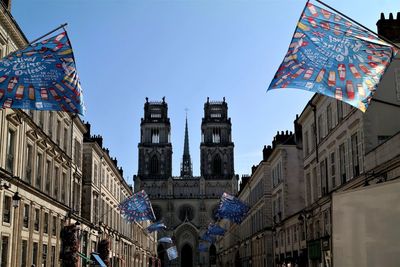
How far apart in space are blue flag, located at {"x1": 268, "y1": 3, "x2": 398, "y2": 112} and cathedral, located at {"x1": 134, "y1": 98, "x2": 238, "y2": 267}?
417ft

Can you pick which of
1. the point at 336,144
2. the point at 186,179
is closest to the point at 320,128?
the point at 336,144

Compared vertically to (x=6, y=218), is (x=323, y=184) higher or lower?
higher

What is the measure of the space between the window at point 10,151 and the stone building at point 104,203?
1978 centimetres

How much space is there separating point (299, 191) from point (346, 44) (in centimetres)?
3617

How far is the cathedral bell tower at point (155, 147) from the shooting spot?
487ft

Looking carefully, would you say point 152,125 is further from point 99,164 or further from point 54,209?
point 54,209

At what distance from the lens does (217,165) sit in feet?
490

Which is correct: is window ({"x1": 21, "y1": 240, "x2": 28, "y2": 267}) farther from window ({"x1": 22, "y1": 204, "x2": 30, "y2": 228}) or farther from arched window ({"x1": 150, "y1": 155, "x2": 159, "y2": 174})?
arched window ({"x1": 150, "y1": 155, "x2": 159, "y2": 174})

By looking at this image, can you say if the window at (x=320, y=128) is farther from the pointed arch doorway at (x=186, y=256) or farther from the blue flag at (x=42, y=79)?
the pointed arch doorway at (x=186, y=256)

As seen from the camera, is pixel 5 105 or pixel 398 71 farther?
pixel 398 71

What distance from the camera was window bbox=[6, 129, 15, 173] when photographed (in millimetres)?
28320

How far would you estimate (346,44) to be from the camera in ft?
51.7

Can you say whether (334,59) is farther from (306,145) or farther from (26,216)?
(306,145)

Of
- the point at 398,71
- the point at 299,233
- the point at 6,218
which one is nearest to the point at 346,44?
the point at 398,71
